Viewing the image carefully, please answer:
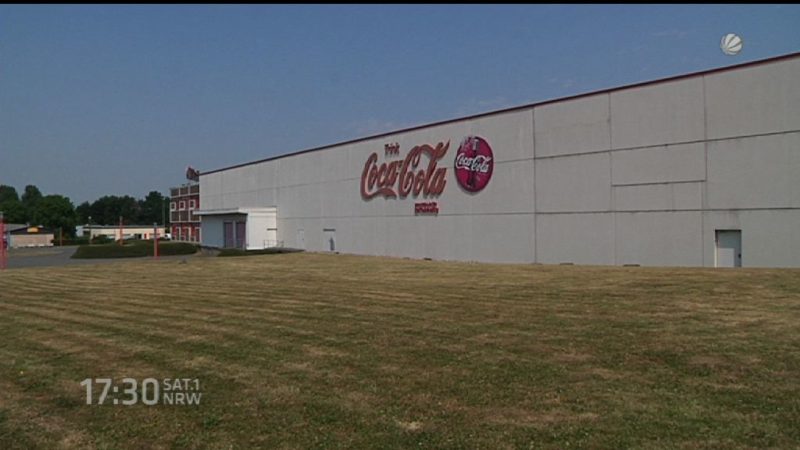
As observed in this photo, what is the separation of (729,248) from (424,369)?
20.5 m

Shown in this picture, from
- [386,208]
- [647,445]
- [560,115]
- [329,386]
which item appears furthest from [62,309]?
[386,208]

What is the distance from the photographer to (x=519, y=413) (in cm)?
643

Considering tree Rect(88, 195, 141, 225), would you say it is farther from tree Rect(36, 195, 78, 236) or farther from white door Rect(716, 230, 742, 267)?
white door Rect(716, 230, 742, 267)

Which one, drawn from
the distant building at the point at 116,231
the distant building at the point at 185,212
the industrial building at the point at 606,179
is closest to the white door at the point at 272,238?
the industrial building at the point at 606,179

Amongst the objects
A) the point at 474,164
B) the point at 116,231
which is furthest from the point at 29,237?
the point at 474,164

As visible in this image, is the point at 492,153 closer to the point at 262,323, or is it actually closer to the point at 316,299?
the point at 316,299

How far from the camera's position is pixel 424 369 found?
27.0 ft

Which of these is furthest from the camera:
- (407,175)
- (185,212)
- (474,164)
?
(185,212)

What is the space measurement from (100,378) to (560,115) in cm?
2595

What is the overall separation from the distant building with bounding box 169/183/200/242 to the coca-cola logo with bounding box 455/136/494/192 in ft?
198

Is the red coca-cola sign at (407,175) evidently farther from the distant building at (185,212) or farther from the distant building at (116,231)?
the distant building at (116,231)
